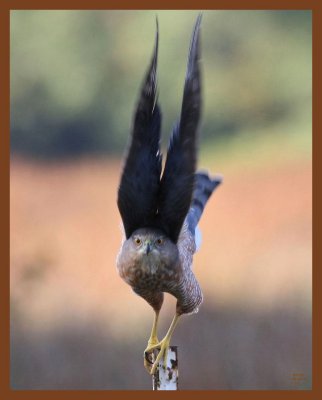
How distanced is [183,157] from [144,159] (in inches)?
7.4

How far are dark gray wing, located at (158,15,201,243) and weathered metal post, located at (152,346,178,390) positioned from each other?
2.35 feet

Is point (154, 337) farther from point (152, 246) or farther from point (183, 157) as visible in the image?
point (183, 157)

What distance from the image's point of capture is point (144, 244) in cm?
382

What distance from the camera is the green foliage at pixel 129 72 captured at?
4891 mm

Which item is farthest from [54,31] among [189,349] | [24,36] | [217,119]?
[189,349]

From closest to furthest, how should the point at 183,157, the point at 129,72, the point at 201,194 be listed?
the point at 183,157 → the point at 201,194 → the point at 129,72

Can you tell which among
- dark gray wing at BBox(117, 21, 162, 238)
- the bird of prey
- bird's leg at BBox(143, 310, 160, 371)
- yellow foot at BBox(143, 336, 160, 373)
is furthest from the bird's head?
yellow foot at BBox(143, 336, 160, 373)

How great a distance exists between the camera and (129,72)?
5160 mm

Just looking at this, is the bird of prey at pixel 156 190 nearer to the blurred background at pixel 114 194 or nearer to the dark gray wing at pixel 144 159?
the dark gray wing at pixel 144 159

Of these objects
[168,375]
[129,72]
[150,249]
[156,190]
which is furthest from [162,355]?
[129,72]

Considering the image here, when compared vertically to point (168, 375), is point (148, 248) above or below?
above

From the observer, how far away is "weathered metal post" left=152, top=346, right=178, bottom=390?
4074 mm

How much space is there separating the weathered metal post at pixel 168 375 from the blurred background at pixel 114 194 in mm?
797

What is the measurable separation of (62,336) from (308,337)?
1.58 meters
